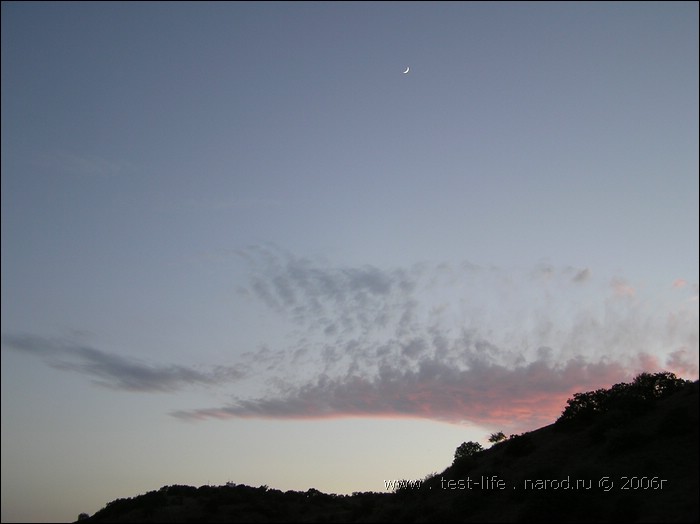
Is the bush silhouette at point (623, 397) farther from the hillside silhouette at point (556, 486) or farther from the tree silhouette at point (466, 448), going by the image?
the tree silhouette at point (466, 448)

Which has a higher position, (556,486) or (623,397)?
(623,397)

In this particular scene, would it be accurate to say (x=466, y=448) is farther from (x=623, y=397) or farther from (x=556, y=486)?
(x=556, y=486)

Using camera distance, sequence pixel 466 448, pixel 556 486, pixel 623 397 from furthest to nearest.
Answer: pixel 466 448, pixel 623 397, pixel 556 486

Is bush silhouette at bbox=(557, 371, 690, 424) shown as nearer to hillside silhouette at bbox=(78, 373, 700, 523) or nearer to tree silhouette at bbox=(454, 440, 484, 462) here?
hillside silhouette at bbox=(78, 373, 700, 523)

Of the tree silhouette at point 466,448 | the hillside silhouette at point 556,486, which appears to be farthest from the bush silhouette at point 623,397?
the tree silhouette at point 466,448

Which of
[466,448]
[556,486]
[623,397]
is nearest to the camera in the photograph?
[556,486]

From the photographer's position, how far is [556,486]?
33.5 m

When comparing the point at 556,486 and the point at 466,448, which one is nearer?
the point at 556,486

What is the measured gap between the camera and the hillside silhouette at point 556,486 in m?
30.1

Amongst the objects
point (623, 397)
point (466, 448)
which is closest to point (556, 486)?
point (623, 397)

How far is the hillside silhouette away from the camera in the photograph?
3006 centimetres

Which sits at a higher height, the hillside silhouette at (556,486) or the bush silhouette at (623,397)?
the bush silhouette at (623,397)

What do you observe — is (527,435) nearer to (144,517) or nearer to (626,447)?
(626,447)

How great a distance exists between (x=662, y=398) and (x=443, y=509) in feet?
65.5
